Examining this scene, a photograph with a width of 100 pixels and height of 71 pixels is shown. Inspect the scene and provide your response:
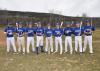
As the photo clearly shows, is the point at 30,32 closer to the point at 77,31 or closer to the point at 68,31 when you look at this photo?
the point at 68,31

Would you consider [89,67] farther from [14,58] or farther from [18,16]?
[18,16]

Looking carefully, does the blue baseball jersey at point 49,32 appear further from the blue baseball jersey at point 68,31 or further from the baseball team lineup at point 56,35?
the blue baseball jersey at point 68,31

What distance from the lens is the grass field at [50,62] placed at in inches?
575

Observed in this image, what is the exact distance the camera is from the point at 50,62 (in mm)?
15984

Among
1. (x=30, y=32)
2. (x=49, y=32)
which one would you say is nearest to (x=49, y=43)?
(x=49, y=32)

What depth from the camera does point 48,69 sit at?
14422mm

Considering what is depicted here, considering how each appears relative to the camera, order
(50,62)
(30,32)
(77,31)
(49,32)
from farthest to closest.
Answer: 1. (49,32)
2. (30,32)
3. (77,31)
4. (50,62)

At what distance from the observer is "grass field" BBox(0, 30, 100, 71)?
1462 centimetres

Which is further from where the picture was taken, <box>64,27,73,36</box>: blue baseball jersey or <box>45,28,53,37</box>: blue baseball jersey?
<box>45,28,53,37</box>: blue baseball jersey

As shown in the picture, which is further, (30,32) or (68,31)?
(30,32)

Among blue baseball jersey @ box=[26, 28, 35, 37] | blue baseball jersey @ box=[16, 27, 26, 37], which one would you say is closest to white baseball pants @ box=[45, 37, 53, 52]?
blue baseball jersey @ box=[26, 28, 35, 37]

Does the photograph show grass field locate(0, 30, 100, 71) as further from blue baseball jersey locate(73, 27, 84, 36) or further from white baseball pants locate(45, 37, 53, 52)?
blue baseball jersey locate(73, 27, 84, 36)

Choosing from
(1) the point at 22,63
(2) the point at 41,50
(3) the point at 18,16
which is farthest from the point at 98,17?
(1) the point at 22,63

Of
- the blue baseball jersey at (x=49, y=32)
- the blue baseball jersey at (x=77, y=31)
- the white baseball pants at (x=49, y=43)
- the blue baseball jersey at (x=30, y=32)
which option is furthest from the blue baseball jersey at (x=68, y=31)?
the blue baseball jersey at (x=30, y=32)
